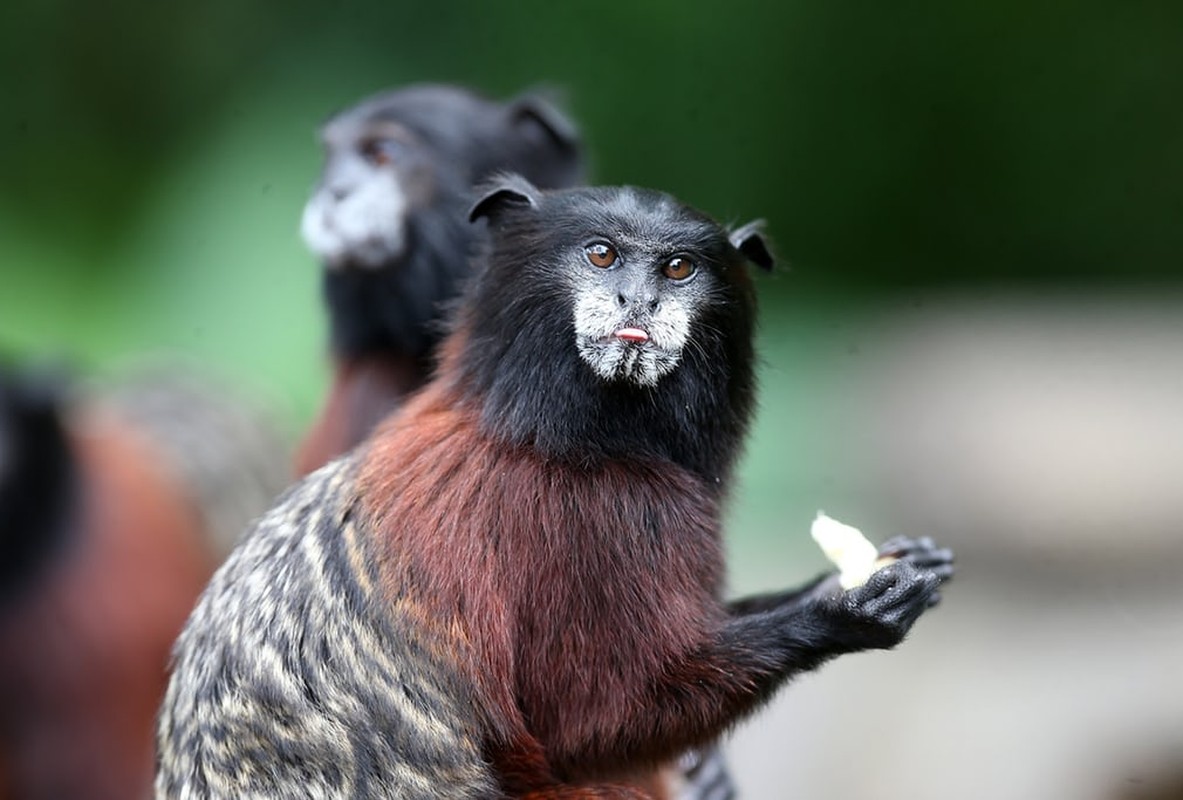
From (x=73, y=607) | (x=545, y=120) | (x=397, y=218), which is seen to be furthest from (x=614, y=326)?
(x=73, y=607)

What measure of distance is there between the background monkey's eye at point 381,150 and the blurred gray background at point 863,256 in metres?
2.96

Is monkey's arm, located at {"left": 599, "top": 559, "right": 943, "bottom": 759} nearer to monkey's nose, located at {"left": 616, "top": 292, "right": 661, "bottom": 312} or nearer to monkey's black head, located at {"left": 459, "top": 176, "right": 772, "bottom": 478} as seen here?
monkey's black head, located at {"left": 459, "top": 176, "right": 772, "bottom": 478}

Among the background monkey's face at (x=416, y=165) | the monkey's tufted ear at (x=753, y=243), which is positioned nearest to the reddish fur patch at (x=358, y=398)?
the background monkey's face at (x=416, y=165)

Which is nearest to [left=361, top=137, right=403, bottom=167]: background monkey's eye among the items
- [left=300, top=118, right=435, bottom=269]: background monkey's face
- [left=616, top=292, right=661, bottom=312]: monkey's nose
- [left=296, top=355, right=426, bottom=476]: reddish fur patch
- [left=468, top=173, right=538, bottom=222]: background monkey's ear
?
[left=300, top=118, right=435, bottom=269]: background monkey's face

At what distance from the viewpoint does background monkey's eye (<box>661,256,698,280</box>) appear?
4.03 meters

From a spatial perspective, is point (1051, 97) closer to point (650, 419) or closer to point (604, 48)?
point (604, 48)

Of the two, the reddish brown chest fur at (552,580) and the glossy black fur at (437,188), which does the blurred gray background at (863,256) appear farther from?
the reddish brown chest fur at (552,580)

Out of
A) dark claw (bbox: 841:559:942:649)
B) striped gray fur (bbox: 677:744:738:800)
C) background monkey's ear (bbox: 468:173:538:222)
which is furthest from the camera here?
striped gray fur (bbox: 677:744:738:800)

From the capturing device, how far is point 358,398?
20.2 ft

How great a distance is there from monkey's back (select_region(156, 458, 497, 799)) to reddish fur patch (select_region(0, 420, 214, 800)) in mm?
4148

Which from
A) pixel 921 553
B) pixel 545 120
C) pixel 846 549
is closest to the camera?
pixel 846 549

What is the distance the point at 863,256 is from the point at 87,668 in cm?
762

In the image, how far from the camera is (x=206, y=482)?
31.6 ft

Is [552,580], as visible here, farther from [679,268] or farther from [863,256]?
[863,256]
